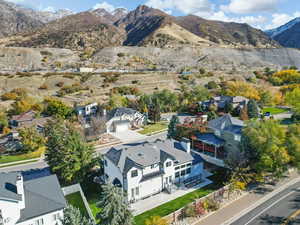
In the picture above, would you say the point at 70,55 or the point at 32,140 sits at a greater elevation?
the point at 70,55

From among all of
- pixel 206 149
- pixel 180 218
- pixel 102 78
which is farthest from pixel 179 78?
pixel 180 218

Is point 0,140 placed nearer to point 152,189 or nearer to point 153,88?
point 152,189

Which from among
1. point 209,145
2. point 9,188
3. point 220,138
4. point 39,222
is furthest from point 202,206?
point 9,188

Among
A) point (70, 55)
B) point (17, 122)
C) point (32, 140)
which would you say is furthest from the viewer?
point (70, 55)

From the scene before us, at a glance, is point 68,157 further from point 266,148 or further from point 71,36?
point 71,36

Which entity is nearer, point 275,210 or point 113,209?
point 113,209

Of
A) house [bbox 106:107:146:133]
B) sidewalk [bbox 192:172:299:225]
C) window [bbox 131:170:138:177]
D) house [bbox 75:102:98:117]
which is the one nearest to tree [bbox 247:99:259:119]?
house [bbox 106:107:146:133]

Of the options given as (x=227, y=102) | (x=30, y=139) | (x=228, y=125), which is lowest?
(x=30, y=139)
